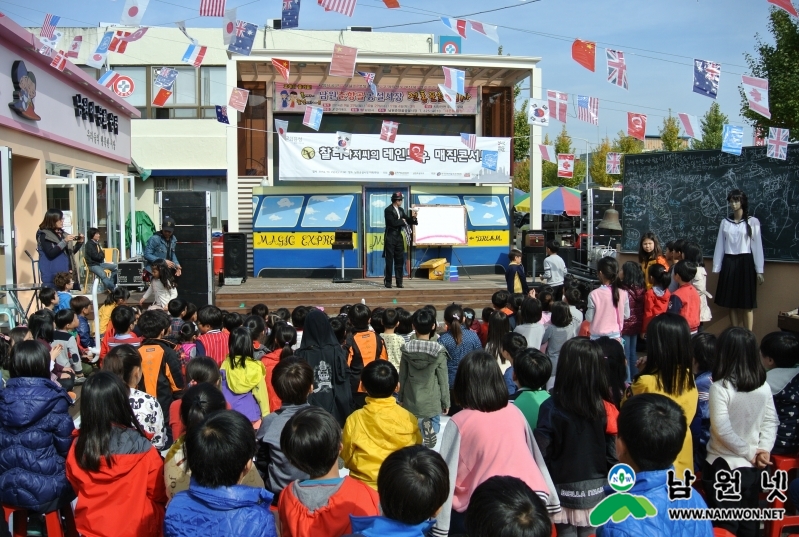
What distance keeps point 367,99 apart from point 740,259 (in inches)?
441

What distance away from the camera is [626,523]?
95.6 inches

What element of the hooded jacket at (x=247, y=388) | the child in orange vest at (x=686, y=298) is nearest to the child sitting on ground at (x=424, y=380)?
the hooded jacket at (x=247, y=388)

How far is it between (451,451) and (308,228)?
13673mm

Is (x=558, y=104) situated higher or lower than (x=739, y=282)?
higher

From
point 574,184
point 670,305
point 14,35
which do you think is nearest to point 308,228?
point 14,35

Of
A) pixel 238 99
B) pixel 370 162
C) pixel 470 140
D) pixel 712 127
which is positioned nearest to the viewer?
pixel 238 99

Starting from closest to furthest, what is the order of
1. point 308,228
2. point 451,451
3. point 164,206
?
point 451,451 < point 164,206 < point 308,228

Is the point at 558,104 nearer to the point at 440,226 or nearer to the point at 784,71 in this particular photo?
the point at 440,226

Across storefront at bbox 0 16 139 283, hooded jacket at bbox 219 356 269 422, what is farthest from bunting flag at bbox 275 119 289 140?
hooded jacket at bbox 219 356 269 422

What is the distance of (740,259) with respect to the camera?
885cm

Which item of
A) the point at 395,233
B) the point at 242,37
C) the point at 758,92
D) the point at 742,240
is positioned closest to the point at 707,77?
the point at 758,92

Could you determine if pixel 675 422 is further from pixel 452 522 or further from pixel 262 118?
pixel 262 118

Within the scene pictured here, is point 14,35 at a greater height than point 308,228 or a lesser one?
greater

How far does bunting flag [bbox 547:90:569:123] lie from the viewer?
14047mm
